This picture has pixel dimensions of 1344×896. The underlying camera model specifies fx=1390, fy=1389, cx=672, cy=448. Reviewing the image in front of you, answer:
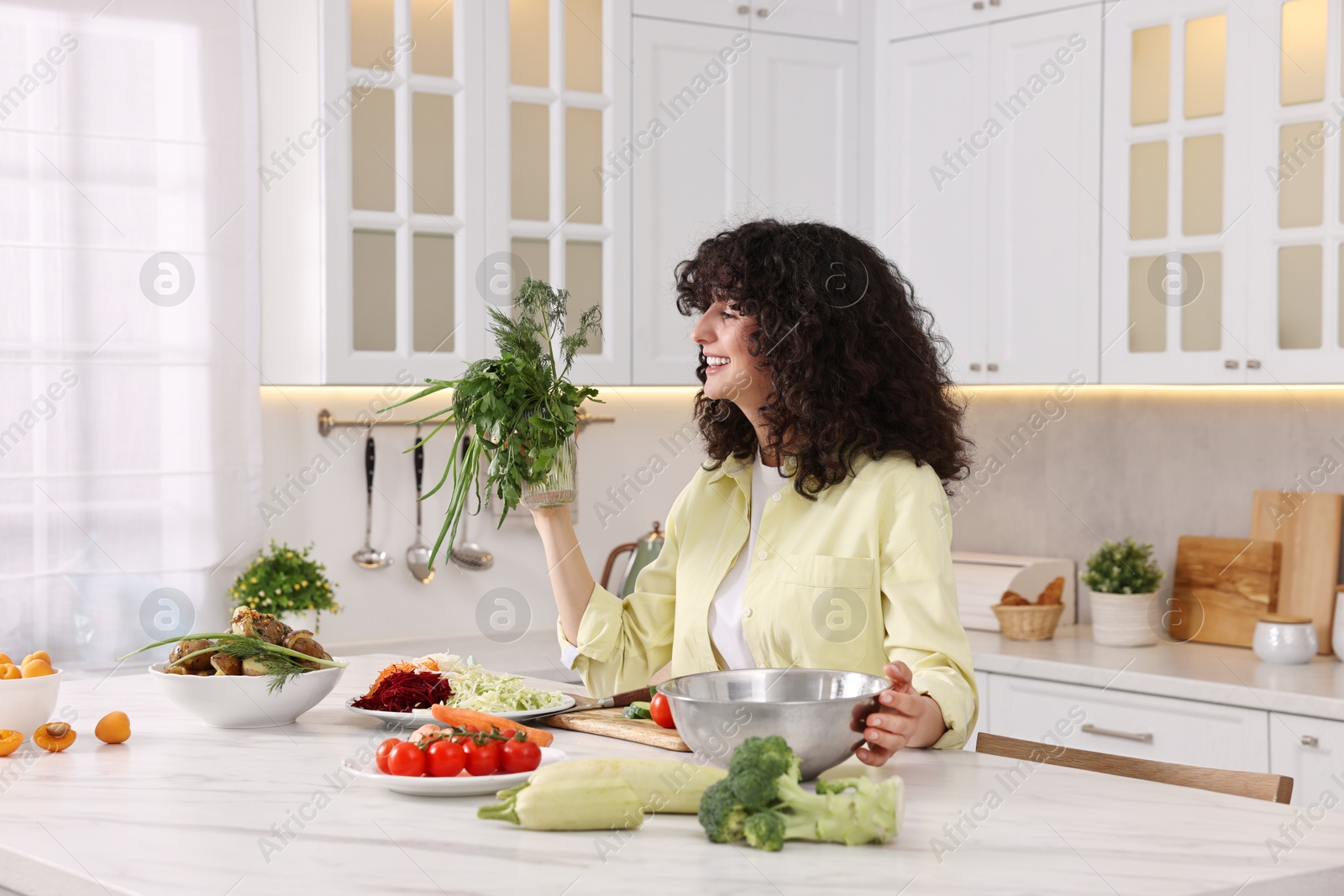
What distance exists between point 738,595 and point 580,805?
752 millimetres

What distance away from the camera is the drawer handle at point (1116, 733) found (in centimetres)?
307

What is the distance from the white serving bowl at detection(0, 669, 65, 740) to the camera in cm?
175

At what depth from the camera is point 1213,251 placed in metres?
3.19

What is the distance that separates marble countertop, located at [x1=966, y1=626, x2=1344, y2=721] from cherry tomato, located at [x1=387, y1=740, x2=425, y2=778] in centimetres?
206

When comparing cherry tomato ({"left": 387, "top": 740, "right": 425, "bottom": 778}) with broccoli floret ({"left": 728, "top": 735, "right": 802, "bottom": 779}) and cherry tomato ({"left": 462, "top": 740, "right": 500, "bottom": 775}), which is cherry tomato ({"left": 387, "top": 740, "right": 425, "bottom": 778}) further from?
broccoli floret ({"left": 728, "top": 735, "right": 802, "bottom": 779})

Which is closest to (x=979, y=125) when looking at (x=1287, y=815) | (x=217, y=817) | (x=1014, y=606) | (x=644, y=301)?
(x=644, y=301)

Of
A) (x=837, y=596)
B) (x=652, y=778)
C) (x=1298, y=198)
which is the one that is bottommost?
(x=652, y=778)

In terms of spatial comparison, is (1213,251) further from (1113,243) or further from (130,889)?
(130,889)

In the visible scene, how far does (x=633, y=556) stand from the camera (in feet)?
12.8

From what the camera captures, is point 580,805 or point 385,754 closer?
point 580,805

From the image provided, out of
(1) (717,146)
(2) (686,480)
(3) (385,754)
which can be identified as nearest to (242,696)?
(3) (385,754)

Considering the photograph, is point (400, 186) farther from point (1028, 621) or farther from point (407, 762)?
point (407, 762)

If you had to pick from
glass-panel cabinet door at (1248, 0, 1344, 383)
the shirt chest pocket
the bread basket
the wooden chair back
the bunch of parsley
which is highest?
glass-panel cabinet door at (1248, 0, 1344, 383)

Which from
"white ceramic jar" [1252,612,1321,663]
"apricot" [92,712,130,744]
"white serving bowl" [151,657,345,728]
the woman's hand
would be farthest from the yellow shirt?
"white ceramic jar" [1252,612,1321,663]
